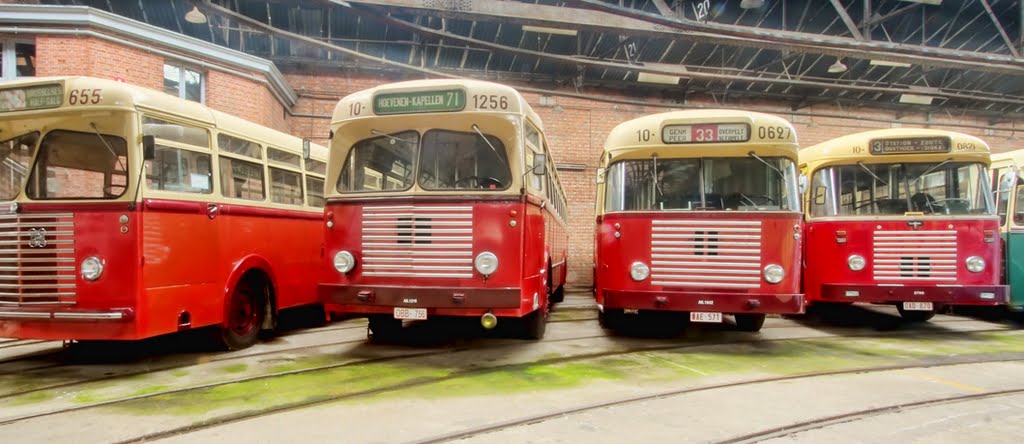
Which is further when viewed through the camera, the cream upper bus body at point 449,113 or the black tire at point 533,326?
the black tire at point 533,326

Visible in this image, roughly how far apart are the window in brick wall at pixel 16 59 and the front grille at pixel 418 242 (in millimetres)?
9468

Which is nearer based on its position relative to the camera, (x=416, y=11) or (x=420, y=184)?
(x=420, y=184)

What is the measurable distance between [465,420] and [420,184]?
2.92 m

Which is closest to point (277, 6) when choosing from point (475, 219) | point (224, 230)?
point (224, 230)

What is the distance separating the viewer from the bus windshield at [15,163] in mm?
5828

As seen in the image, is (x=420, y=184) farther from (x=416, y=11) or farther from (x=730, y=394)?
(x=416, y=11)

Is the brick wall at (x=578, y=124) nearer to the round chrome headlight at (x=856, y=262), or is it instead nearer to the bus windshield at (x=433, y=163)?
the round chrome headlight at (x=856, y=262)

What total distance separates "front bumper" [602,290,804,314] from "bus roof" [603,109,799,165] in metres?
1.70

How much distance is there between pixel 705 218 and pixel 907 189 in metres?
3.68

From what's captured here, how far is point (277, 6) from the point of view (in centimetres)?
1299

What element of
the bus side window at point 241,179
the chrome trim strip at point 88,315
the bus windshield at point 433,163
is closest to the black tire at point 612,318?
the bus windshield at point 433,163

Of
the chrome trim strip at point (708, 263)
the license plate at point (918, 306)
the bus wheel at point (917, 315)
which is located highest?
the chrome trim strip at point (708, 263)

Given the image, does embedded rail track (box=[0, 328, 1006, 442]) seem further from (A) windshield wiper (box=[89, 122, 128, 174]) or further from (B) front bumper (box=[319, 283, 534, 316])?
(A) windshield wiper (box=[89, 122, 128, 174])

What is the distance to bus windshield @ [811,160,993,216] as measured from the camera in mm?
8289
